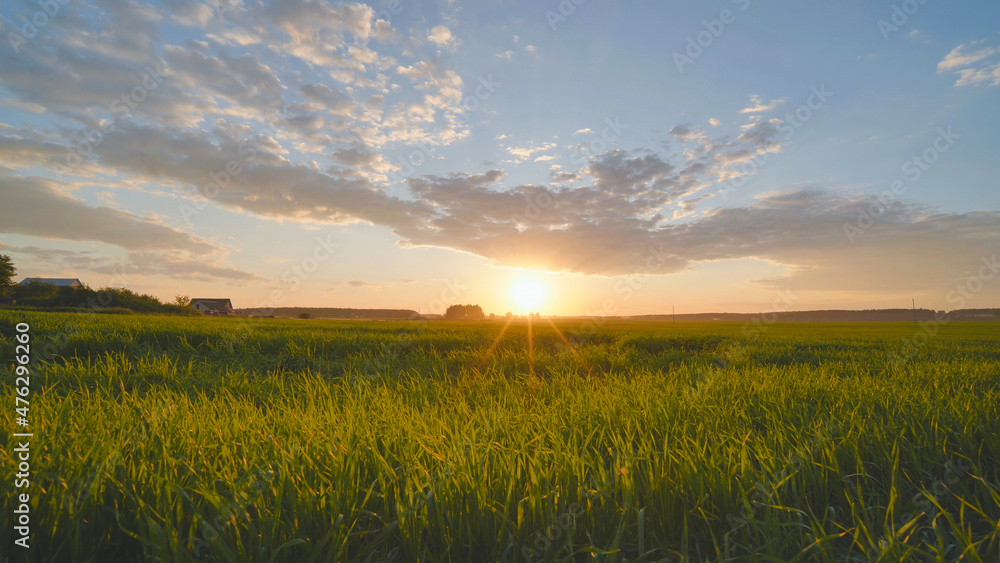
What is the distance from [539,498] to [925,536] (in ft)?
5.91

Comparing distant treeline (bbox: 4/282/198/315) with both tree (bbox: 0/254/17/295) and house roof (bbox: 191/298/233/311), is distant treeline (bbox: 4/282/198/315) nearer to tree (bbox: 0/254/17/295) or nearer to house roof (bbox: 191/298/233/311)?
tree (bbox: 0/254/17/295)

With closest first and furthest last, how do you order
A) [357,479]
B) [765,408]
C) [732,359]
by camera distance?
1. [357,479]
2. [765,408]
3. [732,359]

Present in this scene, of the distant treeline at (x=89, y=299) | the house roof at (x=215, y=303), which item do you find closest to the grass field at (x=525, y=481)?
the distant treeline at (x=89, y=299)

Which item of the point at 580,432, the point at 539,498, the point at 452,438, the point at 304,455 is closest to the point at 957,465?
the point at 580,432

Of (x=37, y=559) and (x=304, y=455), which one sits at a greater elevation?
(x=304, y=455)

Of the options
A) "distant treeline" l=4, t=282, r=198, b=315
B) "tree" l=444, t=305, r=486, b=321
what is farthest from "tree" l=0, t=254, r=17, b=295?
"tree" l=444, t=305, r=486, b=321

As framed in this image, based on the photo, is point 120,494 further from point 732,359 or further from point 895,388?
point 732,359

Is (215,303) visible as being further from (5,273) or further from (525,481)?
(525,481)

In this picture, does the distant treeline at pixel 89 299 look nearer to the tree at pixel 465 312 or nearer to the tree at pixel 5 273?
the tree at pixel 5 273

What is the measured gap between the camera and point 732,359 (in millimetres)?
9695

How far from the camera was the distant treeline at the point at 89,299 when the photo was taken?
3853 cm

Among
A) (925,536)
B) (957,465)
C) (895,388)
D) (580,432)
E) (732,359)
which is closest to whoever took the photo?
(925,536)

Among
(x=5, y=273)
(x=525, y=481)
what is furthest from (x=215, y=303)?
(x=525, y=481)

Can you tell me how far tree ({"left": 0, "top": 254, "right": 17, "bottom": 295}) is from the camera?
153 feet
